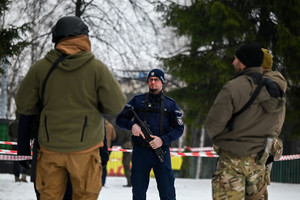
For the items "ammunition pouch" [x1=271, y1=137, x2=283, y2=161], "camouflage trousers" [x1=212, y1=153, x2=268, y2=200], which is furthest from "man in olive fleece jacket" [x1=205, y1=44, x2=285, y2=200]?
"ammunition pouch" [x1=271, y1=137, x2=283, y2=161]

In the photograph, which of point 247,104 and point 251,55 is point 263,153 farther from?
point 251,55

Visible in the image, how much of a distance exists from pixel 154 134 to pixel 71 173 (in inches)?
91.0

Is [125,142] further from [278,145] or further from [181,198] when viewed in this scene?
[278,145]

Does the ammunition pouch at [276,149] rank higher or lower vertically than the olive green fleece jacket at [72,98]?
lower

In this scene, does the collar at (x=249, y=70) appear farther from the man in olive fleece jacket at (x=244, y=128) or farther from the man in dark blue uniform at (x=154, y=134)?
the man in dark blue uniform at (x=154, y=134)

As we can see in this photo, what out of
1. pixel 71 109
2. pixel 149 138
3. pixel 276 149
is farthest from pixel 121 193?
pixel 71 109

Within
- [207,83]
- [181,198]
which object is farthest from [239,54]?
[207,83]

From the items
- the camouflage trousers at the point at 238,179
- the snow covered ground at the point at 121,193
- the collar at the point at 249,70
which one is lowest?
the snow covered ground at the point at 121,193

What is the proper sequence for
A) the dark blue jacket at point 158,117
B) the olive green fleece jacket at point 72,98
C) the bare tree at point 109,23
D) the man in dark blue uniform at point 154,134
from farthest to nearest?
the bare tree at point 109,23 < the dark blue jacket at point 158,117 < the man in dark blue uniform at point 154,134 < the olive green fleece jacket at point 72,98

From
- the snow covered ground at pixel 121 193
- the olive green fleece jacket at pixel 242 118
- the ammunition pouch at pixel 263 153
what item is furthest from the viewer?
the snow covered ground at pixel 121 193

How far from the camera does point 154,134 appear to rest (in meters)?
5.68

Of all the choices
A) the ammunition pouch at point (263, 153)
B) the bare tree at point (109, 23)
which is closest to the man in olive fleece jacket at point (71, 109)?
the ammunition pouch at point (263, 153)

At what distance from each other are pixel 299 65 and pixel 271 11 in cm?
173

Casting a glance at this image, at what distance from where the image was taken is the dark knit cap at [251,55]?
13.2 feet
